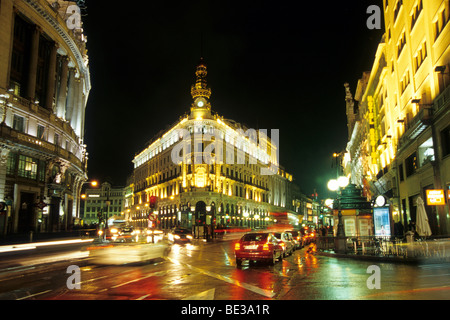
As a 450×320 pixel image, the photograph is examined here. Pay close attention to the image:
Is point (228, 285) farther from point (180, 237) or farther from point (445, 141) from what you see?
point (180, 237)

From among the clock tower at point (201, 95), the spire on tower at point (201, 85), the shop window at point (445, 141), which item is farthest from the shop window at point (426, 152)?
the spire on tower at point (201, 85)

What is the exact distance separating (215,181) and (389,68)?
42.2 meters

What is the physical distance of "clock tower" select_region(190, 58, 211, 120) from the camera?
71.6 m

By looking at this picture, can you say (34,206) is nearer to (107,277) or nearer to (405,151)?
(107,277)

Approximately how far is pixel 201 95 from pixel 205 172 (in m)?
17.0

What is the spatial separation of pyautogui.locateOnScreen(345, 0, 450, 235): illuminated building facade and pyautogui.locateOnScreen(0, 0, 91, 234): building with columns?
3365 centimetres

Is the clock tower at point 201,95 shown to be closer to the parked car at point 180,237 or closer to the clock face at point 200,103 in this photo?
the clock face at point 200,103

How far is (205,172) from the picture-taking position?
6919 cm

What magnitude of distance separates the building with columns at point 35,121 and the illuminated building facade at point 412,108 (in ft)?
110

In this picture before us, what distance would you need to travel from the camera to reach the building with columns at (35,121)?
3381 centimetres

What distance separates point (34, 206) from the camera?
119 ft

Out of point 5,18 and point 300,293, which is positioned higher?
point 5,18

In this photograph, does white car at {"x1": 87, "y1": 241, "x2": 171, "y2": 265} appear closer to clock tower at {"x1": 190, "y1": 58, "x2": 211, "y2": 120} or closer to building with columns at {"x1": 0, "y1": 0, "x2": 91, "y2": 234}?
building with columns at {"x1": 0, "y1": 0, "x2": 91, "y2": 234}

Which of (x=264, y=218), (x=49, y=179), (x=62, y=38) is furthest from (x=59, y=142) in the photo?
(x=264, y=218)
